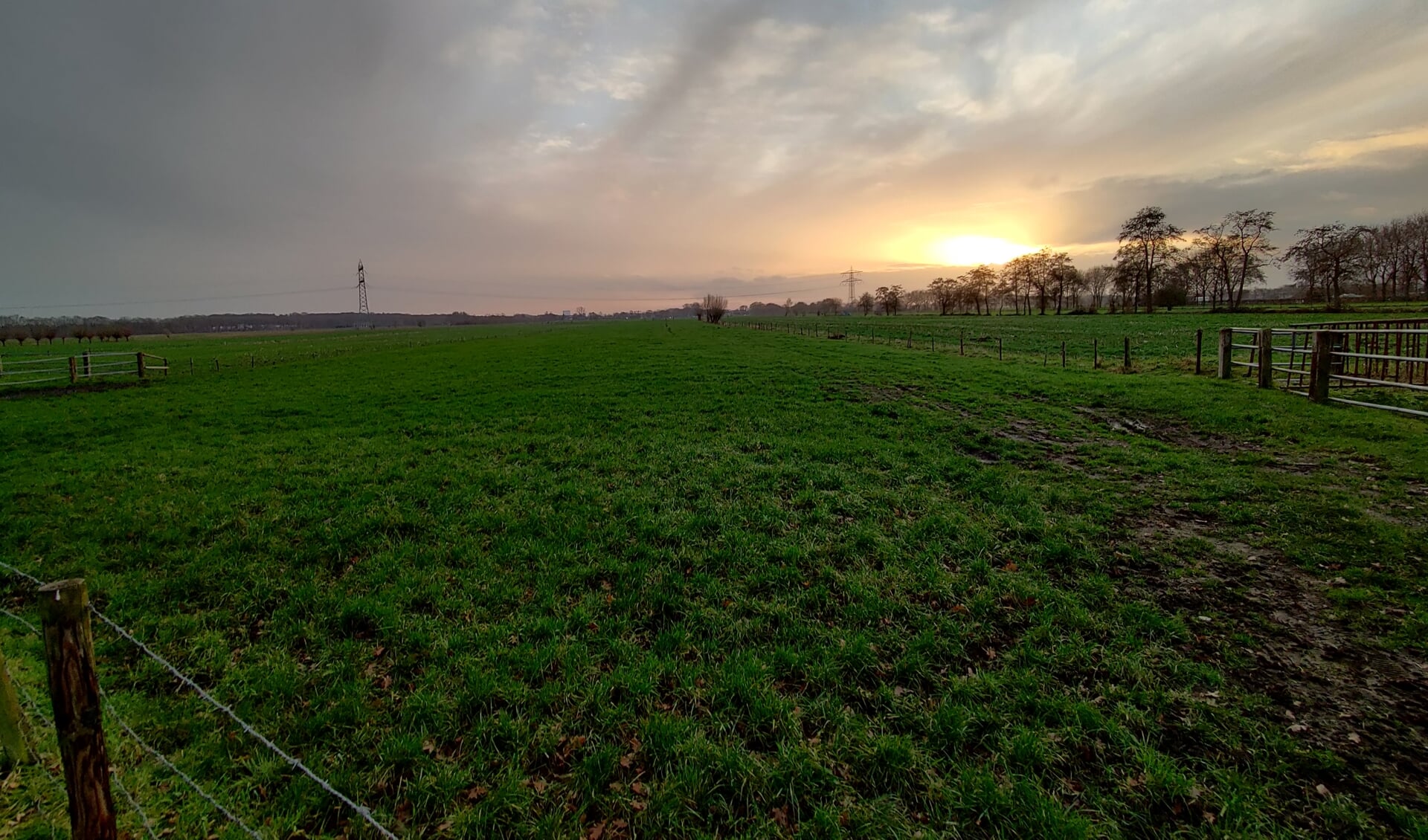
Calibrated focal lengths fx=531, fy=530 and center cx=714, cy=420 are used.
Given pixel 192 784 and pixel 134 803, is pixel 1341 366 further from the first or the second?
pixel 134 803

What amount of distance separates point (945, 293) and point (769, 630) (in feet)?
486

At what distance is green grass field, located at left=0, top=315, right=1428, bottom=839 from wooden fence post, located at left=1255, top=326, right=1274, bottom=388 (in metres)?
4.10

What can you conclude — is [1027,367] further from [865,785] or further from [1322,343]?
[865,785]

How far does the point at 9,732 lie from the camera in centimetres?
366

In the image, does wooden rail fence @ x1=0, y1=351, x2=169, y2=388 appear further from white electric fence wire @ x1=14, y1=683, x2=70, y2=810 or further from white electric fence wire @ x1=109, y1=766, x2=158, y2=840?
white electric fence wire @ x1=109, y1=766, x2=158, y2=840

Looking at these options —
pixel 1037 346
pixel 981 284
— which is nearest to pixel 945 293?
pixel 981 284

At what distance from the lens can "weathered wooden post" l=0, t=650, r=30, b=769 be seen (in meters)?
3.65

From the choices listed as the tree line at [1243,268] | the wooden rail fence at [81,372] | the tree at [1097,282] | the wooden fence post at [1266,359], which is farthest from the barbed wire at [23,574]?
the tree at [1097,282]

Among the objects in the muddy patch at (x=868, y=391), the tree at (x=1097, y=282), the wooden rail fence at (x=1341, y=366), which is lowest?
the muddy patch at (x=868, y=391)

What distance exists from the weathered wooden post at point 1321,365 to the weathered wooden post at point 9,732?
866 inches

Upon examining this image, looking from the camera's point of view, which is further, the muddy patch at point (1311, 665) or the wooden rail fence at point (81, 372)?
the wooden rail fence at point (81, 372)

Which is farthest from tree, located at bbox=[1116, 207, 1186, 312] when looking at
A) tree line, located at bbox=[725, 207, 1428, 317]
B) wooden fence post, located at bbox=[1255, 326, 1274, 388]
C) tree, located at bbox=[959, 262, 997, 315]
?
wooden fence post, located at bbox=[1255, 326, 1274, 388]

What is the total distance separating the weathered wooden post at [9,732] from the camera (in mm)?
3654

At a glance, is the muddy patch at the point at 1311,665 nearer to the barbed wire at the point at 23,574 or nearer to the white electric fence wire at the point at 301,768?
the white electric fence wire at the point at 301,768
